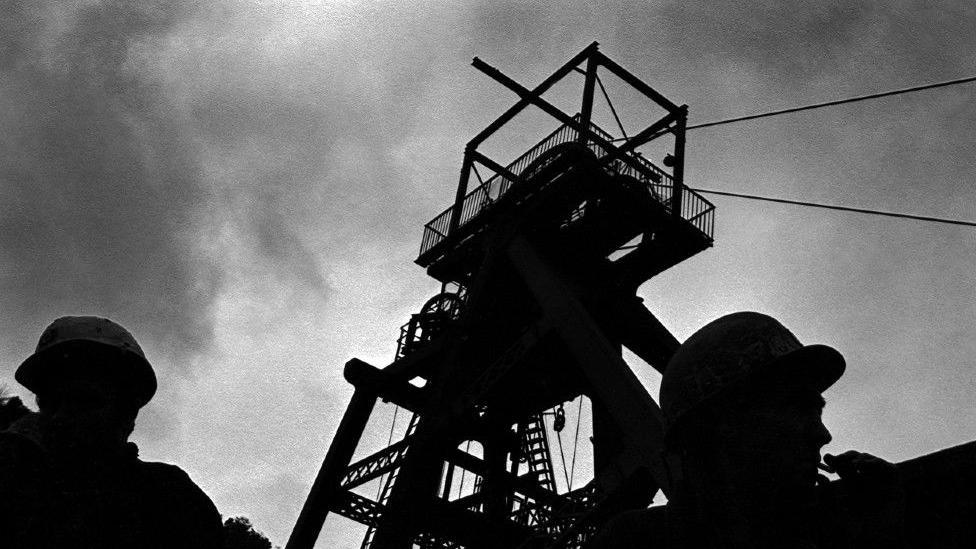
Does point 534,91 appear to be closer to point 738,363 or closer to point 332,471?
point 332,471

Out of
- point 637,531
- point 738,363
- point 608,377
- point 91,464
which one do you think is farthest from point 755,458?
point 608,377

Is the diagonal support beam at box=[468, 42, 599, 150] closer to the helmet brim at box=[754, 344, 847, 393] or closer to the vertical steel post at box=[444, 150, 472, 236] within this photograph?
the vertical steel post at box=[444, 150, 472, 236]

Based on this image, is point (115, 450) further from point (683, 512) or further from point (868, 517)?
point (868, 517)

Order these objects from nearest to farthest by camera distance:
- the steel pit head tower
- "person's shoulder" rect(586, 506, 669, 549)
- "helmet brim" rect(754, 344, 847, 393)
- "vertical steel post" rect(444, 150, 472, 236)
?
"helmet brim" rect(754, 344, 847, 393)
"person's shoulder" rect(586, 506, 669, 549)
the steel pit head tower
"vertical steel post" rect(444, 150, 472, 236)

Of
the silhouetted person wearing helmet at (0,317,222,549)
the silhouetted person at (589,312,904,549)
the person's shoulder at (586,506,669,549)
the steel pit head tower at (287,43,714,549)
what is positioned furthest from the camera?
the steel pit head tower at (287,43,714,549)

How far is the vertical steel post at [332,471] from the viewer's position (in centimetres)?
1503

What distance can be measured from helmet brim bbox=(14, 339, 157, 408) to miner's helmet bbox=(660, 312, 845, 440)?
6.07 feet

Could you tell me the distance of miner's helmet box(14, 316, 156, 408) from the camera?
3012mm

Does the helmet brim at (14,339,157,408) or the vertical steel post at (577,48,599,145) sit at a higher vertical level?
the vertical steel post at (577,48,599,145)

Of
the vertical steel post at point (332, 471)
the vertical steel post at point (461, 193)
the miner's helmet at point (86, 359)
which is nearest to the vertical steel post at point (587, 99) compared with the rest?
the vertical steel post at point (461, 193)

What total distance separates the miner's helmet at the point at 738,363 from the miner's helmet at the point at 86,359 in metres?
→ 1.86

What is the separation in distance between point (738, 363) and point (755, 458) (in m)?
0.28

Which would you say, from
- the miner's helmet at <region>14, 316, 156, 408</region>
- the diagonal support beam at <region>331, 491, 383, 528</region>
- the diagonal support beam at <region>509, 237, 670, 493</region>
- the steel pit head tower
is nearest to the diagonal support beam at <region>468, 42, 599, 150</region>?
the steel pit head tower

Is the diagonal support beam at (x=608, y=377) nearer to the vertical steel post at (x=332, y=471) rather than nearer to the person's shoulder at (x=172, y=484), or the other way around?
the vertical steel post at (x=332, y=471)
